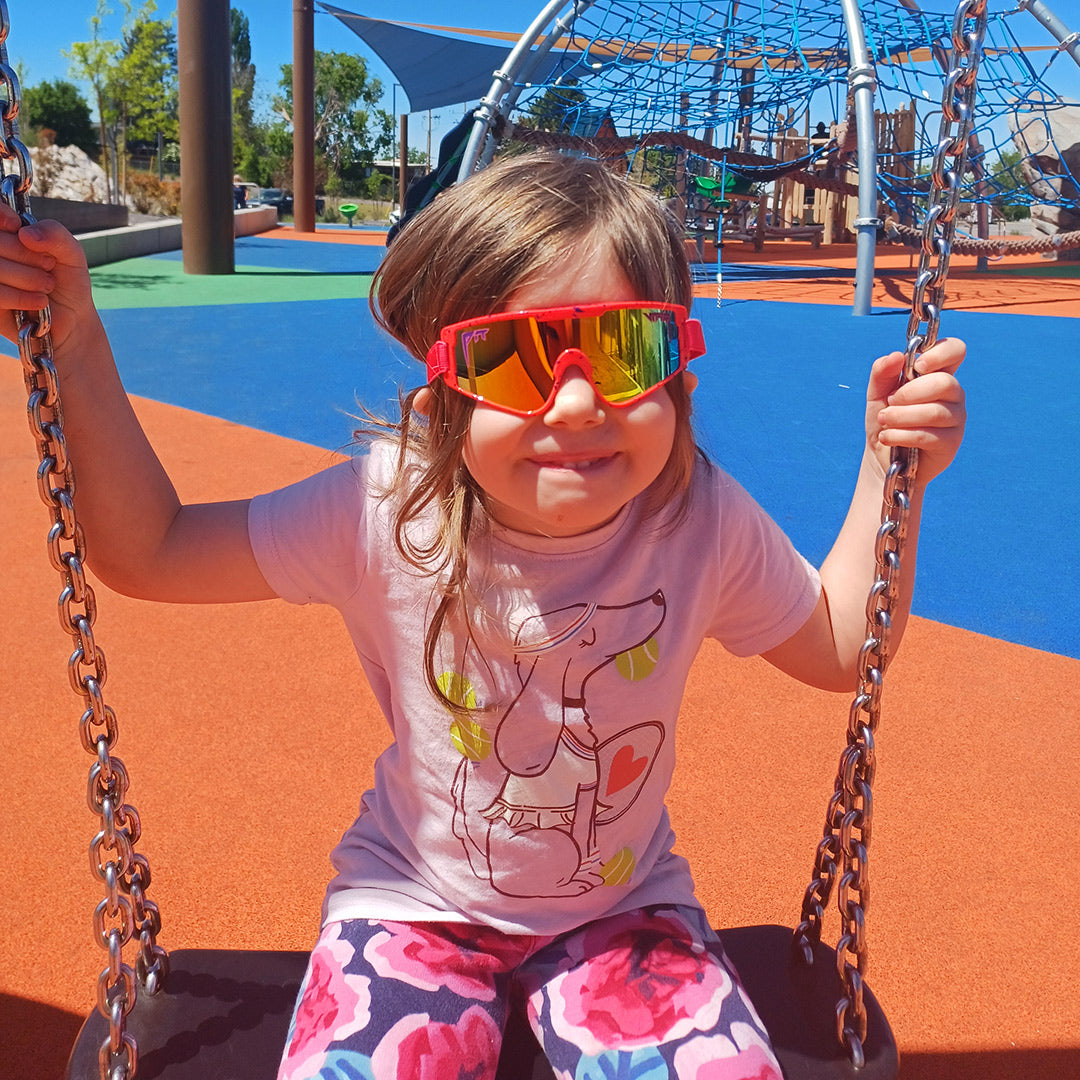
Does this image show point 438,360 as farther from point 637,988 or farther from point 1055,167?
point 1055,167

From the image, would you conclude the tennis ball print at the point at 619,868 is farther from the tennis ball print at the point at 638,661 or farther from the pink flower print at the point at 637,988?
the tennis ball print at the point at 638,661

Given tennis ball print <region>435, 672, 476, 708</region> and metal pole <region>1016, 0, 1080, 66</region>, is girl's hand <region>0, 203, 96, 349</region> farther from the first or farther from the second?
metal pole <region>1016, 0, 1080, 66</region>

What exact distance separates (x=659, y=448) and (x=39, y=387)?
2.38 feet

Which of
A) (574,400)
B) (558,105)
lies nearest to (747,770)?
(574,400)

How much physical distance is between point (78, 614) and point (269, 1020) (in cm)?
60

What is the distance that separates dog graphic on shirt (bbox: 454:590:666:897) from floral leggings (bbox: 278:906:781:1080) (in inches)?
3.8

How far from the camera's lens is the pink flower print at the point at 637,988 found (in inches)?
52.7

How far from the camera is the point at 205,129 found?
47.2ft

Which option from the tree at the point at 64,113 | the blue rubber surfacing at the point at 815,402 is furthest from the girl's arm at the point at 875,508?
the tree at the point at 64,113

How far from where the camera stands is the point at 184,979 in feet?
4.89

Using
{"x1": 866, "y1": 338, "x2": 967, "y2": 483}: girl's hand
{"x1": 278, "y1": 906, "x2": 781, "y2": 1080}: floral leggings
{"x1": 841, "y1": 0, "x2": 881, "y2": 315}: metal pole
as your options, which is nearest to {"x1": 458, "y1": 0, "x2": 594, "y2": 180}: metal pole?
{"x1": 841, "y1": 0, "x2": 881, "y2": 315}: metal pole

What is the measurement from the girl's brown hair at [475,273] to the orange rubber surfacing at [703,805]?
1118mm

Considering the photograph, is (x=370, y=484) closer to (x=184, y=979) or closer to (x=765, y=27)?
(x=184, y=979)

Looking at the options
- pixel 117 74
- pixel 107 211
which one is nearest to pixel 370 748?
pixel 107 211
